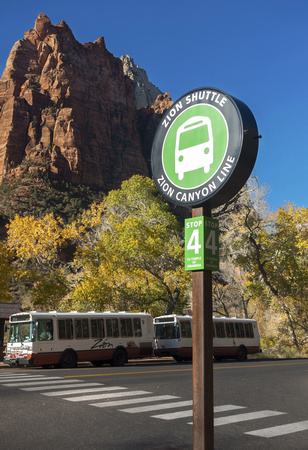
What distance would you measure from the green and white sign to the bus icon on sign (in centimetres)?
53

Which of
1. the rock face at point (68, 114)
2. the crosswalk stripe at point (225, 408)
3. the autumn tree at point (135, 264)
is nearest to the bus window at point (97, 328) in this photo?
the autumn tree at point (135, 264)

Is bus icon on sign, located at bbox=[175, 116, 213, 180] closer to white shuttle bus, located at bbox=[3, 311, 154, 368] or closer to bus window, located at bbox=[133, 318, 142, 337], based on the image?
white shuttle bus, located at bbox=[3, 311, 154, 368]

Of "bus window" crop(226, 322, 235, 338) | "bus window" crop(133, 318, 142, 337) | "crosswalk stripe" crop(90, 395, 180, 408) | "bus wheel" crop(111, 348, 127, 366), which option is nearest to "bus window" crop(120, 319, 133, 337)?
"bus window" crop(133, 318, 142, 337)

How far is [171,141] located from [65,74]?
128947 millimetres

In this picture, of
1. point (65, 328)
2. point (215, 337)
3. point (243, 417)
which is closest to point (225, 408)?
point (243, 417)

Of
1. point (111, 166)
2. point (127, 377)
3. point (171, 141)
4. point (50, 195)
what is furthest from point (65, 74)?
point (171, 141)

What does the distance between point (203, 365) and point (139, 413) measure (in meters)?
5.91

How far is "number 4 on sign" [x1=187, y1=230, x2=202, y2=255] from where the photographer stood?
178 inches

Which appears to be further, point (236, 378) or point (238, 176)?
point (236, 378)

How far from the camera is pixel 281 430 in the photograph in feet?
27.3

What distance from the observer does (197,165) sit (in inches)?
189

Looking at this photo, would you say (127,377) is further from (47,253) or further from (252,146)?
(47,253)

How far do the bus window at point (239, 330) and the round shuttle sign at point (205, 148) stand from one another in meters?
29.0

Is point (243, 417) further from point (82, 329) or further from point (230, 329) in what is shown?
point (230, 329)
